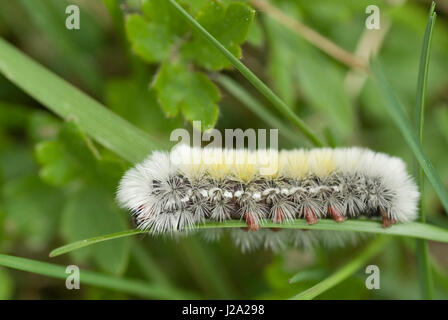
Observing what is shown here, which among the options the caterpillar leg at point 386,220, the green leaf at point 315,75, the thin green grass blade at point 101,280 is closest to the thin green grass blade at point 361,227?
the caterpillar leg at point 386,220

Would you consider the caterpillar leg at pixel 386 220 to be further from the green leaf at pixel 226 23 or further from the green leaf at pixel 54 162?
the green leaf at pixel 54 162

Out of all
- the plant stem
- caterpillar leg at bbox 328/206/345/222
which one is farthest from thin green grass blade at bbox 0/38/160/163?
the plant stem

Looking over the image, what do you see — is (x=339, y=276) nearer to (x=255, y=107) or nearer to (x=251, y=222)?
(x=251, y=222)

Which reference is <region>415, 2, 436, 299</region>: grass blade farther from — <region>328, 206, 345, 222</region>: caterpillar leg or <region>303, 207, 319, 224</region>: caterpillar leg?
<region>303, 207, 319, 224</region>: caterpillar leg

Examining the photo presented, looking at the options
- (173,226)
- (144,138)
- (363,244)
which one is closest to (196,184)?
(173,226)

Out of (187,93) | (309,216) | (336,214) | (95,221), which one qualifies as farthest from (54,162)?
(336,214)

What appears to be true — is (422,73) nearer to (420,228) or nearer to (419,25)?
(420,228)
